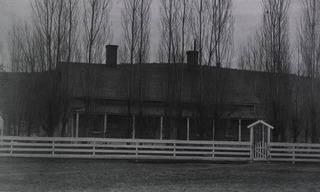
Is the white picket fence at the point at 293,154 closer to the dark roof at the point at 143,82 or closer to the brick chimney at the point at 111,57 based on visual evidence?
the dark roof at the point at 143,82

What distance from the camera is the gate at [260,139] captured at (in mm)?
25359

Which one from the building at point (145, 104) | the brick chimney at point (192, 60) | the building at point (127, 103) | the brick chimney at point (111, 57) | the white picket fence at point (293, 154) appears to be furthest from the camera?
the brick chimney at point (192, 60)

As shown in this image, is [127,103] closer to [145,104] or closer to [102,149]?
[145,104]

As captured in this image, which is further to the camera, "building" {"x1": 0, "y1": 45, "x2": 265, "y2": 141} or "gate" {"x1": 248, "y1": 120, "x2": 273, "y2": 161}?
"building" {"x1": 0, "y1": 45, "x2": 265, "y2": 141}

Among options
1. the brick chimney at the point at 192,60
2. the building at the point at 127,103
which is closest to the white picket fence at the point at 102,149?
the building at the point at 127,103

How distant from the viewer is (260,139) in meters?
26.8

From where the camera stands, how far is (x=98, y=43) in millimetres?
28641

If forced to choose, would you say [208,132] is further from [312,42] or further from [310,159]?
[312,42]

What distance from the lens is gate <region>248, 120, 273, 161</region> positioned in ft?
83.2

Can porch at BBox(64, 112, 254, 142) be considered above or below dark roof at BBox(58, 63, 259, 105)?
below

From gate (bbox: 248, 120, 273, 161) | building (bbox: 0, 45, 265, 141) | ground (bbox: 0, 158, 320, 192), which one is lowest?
ground (bbox: 0, 158, 320, 192)

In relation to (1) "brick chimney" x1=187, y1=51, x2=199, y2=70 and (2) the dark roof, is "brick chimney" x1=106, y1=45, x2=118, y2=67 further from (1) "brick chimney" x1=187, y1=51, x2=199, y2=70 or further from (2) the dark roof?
(1) "brick chimney" x1=187, y1=51, x2=199, y2=70

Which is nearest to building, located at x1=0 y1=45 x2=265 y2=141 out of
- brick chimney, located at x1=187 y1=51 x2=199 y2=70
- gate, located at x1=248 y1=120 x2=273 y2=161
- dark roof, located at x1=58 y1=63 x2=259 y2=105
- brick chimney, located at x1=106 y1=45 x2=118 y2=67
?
dark roof, located at x1=58 y1=63 x2=259 y2=105

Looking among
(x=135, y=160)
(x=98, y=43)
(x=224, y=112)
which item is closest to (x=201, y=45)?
(x=224, y=112)
